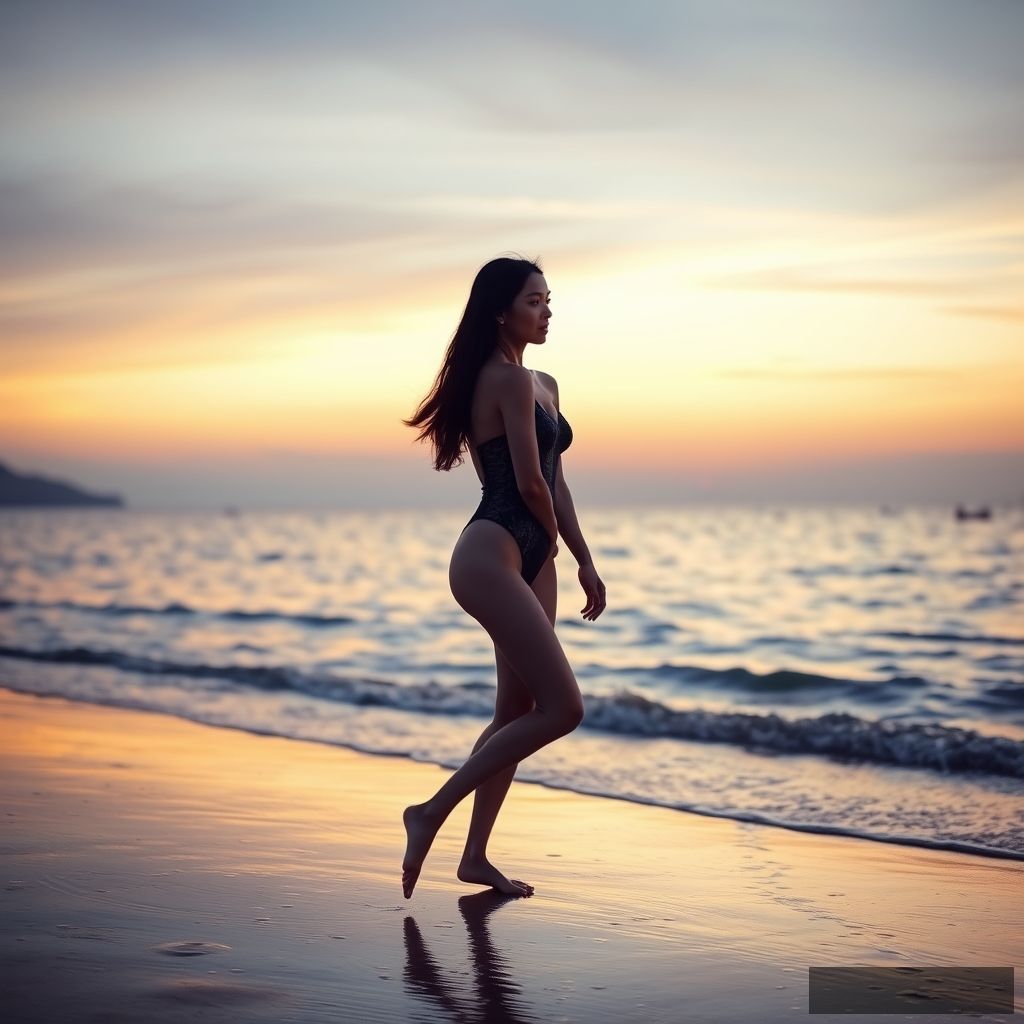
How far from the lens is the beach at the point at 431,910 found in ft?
10.2

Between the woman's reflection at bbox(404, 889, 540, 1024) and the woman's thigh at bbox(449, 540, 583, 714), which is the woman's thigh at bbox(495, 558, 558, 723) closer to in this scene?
the woman's thigh at bbox(449, 540, 583, 714)

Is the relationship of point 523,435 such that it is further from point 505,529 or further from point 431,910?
point 431,910

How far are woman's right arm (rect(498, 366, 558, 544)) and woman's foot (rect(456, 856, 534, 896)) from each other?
1382mm

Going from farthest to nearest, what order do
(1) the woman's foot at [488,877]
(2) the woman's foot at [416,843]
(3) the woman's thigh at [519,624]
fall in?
(1) the woman's foot at [488,877] → (2) the woman's foot at [416,843] → (3) the woman's thigh at [519,624]

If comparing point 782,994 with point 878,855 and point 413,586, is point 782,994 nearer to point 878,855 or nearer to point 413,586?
point 878,855

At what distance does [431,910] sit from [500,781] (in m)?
0.52

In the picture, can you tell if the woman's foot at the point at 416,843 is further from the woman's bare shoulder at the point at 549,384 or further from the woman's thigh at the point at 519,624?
the woman's bare shoulder at the point at 549,384

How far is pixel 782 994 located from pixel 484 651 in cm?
1276

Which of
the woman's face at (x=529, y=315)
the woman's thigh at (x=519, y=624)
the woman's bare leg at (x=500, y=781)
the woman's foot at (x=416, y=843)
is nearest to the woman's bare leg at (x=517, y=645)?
the woman's thigh at (x=519, y=624)

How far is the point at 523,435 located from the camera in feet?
13.0

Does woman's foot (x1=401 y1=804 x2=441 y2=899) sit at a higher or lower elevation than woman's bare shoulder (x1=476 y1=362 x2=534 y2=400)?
lower

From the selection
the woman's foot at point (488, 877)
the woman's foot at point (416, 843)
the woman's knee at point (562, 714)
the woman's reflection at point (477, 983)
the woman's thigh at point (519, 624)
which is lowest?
the woman's reflection at point (477, 983)

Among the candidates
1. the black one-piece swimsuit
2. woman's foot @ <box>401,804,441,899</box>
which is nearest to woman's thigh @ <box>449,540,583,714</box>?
the black one-piece swimsuit

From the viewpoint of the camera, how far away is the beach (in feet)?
10.2
